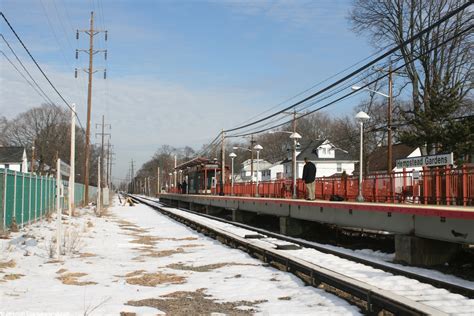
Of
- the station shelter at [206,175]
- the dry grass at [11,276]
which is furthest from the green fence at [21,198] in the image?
the station shelter at [206,175]

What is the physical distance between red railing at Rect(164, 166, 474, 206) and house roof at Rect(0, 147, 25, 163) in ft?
263

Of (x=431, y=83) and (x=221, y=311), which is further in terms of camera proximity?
(x=431, y=83)

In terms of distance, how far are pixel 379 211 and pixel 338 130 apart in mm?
80726

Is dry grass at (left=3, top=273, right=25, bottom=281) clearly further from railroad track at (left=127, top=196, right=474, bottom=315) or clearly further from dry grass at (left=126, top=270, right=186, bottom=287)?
railroad track at (left=127, top=196, right=474, bottom=315)

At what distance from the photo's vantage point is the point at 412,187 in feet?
52.3

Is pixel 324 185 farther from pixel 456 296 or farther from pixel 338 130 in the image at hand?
pixel 338 130

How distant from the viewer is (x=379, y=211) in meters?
13.3

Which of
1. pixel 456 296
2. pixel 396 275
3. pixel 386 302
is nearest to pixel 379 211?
pixel 396 275

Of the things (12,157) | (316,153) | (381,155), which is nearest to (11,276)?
(381,155)

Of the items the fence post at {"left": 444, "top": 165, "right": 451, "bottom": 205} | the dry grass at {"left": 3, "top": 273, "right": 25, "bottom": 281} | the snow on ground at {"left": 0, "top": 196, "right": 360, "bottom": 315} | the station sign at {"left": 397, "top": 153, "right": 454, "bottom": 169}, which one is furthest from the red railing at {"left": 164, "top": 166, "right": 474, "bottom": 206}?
the dry grass at {"left": 3, "top": 273, "right": 25, "bottom": 281}

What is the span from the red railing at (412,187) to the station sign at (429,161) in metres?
0.91

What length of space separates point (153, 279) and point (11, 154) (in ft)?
297

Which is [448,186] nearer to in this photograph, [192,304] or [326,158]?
[192,304]

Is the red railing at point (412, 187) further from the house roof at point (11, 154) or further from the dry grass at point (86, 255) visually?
the house roof at point (11, 154)
